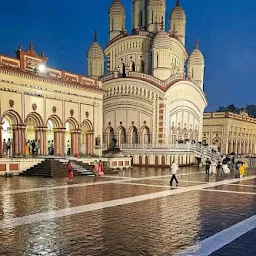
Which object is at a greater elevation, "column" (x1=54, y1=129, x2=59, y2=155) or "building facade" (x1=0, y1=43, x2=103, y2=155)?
"building facade" (x1=0, y1=43, x2=103, y2=155)

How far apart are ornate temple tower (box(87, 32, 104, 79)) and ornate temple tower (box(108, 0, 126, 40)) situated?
2956 mm

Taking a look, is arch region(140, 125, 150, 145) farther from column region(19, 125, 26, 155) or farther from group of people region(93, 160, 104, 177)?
column region(19, 125, 26, 155)

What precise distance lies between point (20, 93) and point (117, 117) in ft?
53.9

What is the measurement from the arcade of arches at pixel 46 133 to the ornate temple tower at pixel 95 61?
689 inches

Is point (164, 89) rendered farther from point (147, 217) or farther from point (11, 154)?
point (147, 217)

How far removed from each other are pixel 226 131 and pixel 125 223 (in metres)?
47.3

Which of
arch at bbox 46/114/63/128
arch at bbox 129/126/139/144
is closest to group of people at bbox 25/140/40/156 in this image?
arch at bbox 46/114/63/128

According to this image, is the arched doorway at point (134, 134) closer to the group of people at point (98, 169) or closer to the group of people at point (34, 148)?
the group of people at point (34, 148)

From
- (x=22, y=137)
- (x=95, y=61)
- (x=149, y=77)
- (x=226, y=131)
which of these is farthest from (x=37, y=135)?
(x=226, y=131)

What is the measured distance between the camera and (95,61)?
47.2 meters

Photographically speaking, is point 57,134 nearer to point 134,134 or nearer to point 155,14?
point 134,134

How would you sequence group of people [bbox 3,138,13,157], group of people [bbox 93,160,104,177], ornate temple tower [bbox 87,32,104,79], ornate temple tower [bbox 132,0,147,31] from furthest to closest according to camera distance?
ornate temple tower [bbox 87,32,104,79], ornate temple tower [bbox 132,0,147,31], group of people [bbox 3,138,13,157], group of people [bbox 93,160,104,177]

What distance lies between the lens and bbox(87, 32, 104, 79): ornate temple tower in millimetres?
47188

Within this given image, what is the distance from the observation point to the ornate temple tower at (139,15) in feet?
150
